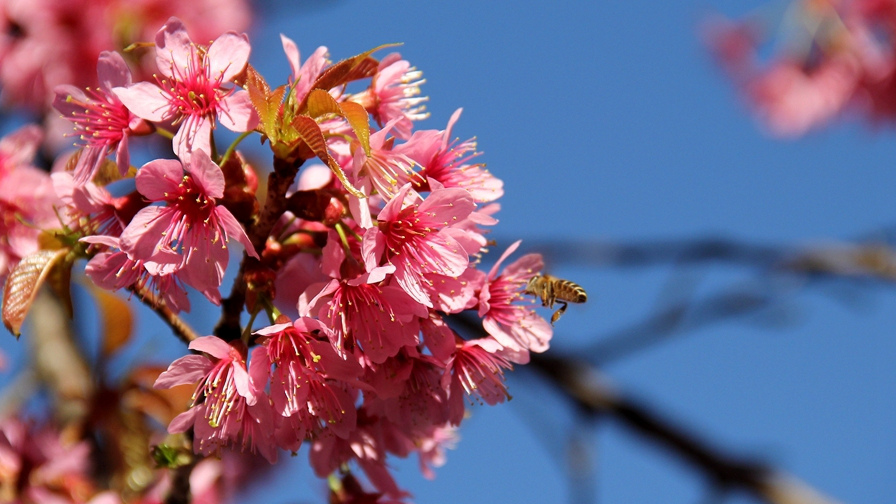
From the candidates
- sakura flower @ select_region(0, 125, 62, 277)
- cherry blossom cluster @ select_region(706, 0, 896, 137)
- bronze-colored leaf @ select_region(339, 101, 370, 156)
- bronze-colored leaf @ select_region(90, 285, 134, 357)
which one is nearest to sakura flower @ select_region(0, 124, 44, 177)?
sakura flower @ select_region(0, 125, 62, 277)

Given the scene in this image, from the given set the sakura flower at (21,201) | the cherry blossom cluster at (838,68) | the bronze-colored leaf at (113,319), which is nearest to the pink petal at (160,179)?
the sakura flower at (21,201)

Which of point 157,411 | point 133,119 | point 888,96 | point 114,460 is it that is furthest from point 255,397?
point 888,96

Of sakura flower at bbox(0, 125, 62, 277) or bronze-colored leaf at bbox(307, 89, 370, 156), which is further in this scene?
sakura flower at bbox(0, 125, 62, 277)

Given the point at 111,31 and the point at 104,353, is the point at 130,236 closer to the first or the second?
the point at 104,353

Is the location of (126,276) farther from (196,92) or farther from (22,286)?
(196,92)

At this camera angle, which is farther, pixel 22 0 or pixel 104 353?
pixel 22 0

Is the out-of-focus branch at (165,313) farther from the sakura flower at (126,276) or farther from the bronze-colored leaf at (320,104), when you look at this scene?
the bronze-colored leaf at (320,104)

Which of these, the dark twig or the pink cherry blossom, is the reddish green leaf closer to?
the dark twig
